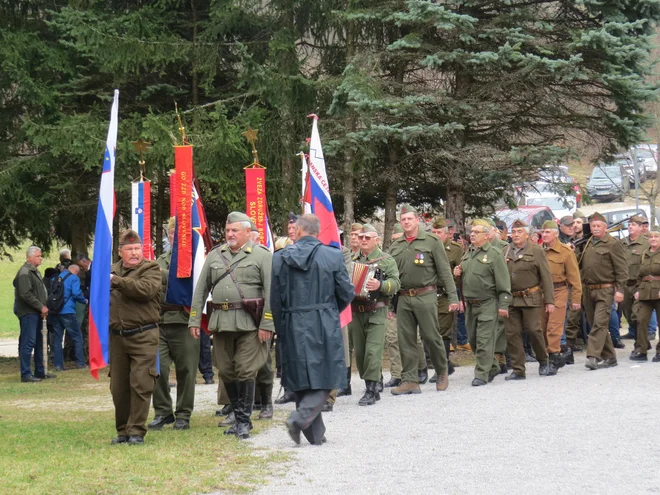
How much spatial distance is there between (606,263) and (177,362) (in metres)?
6.93

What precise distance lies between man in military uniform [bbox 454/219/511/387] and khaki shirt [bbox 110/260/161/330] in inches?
207

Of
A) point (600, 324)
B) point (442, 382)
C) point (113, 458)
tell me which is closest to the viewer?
point (113, 458)

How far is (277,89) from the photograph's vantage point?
18.1 metres

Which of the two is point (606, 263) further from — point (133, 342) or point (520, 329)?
point (133, 342)

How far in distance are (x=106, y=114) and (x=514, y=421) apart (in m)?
11.3

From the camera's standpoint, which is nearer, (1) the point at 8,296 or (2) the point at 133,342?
(2) the point at 133,342

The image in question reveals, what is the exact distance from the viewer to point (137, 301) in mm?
9305

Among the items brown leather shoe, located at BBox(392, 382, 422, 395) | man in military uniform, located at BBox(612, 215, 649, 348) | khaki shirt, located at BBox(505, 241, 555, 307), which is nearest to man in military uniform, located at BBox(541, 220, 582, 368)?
khaki shirt, located at BBox(505, 241, 555, 307)

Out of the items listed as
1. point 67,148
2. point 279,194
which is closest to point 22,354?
point 67,148

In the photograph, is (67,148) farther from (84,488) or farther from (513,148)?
(84,488)

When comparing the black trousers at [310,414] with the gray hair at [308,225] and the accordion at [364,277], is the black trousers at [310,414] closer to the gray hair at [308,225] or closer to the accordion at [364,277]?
the gray hair at [308,225]

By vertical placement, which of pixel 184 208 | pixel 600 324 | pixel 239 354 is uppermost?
pixel 184 208

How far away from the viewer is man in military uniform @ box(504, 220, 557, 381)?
13570mm

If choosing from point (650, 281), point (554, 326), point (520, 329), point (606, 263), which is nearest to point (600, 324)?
point (554, 326)
